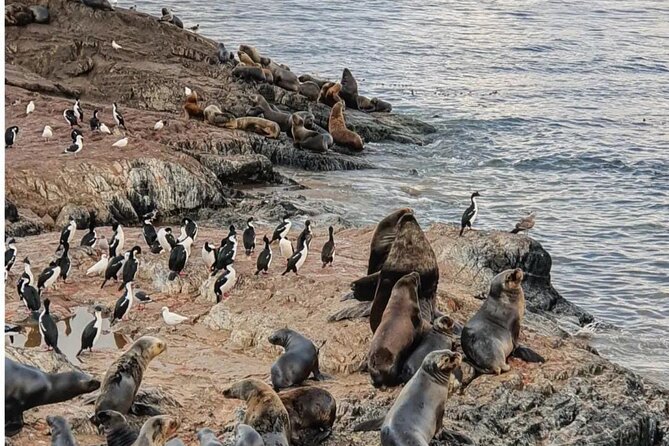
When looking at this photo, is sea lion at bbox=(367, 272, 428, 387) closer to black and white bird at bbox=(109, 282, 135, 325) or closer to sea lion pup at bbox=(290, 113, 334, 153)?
black and white bird at bbox=(109, 282, 135, 325)

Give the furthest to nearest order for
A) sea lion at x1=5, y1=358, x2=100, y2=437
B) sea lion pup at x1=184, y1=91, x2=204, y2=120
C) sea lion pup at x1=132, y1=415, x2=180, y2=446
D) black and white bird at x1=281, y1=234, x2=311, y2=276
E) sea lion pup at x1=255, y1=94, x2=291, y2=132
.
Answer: sea lion pup at x1=255, y1=94, x2=291, y2=132
sea lion pup at x1=184, y1=91, x2=204, y2=120
black and white bird at x1=281, y1=234, x2=311, y2=276
sea lion at x1=5, y1=358, x2=100, y2=437
sea lion pup at x1=132, y1=415, x2=180, y2=446

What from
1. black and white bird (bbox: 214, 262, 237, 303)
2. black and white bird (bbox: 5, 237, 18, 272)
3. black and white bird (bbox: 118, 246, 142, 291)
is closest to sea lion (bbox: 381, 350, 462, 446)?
black and white bird (bbox: 214, 262, 237, 303)

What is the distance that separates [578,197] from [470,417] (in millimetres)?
15654

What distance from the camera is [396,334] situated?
364 inches

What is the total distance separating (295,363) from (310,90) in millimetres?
19738

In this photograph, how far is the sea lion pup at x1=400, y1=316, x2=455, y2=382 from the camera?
9062mm

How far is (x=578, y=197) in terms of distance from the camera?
77.6ft

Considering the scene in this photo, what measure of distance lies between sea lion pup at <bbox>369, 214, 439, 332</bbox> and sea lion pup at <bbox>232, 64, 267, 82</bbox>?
17210 mm

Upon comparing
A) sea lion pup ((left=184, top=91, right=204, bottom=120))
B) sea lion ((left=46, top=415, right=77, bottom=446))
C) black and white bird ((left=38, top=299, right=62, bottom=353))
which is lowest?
sea lion pup ((left=184, top=91, right=204, bottom=120))

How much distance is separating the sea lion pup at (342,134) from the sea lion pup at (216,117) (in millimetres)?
2754

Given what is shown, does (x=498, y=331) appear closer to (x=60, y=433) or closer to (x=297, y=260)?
(x=297, y=260)

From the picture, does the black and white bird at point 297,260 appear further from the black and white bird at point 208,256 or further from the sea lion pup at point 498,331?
the sea lion pup at point 498,331

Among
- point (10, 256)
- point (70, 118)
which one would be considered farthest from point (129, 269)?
point (70, 118)

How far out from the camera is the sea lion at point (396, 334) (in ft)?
29.9
